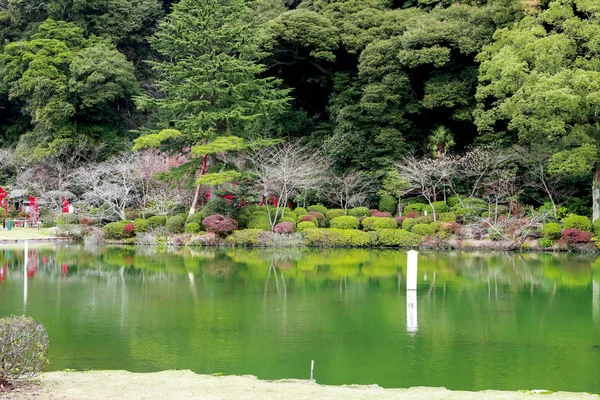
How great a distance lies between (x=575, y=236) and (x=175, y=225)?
1456cm

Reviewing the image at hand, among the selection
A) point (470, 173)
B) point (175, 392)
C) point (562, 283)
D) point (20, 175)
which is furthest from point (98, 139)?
point (175, 392)

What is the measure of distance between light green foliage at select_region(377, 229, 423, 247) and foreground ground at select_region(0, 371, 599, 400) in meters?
17.8

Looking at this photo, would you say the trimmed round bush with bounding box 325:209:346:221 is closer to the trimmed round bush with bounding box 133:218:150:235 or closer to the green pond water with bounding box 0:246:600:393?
the green pond water with bounding box 0:246:600:393

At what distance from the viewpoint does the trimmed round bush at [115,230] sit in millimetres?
26734

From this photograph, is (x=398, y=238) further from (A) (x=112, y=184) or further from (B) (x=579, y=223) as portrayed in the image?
(A) (x=112, y=184)

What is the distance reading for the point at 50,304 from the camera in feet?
40.6

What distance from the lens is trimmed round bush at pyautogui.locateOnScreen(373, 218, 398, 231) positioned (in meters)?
25.3

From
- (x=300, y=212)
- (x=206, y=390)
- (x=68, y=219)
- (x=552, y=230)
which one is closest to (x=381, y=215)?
(x=300, y=212)

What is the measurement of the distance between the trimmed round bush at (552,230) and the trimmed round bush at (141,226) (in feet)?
48.6

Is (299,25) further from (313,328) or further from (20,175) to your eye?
(313,328)

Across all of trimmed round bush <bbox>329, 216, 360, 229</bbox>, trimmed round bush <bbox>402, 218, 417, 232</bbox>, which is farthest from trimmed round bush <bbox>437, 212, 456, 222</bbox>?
trimmed round bush <bbox>329, 216, 360, 229</bbox>

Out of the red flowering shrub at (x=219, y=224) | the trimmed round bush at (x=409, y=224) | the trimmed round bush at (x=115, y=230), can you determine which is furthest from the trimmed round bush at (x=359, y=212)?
the trimmed round bush at (x=115, y=230)

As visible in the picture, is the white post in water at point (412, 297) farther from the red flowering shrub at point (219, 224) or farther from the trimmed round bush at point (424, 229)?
the red flowering shrub at point (219, 224)

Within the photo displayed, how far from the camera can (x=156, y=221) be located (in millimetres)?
27375
